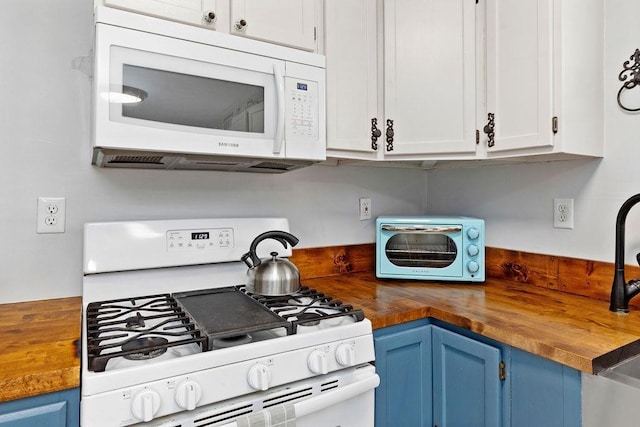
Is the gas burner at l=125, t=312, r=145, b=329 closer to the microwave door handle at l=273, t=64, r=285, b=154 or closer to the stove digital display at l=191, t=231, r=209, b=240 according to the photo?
the stove digital display at l=191, t=231, r=209, b=240

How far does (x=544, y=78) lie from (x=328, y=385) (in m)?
1.20

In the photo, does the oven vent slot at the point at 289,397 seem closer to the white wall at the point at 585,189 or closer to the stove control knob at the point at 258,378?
the stove control knob at the point at 258,378

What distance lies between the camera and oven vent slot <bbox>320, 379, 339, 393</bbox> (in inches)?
41.3

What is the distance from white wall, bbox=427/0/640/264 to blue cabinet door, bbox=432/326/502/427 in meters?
0.69

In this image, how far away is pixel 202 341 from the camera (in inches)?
37.0

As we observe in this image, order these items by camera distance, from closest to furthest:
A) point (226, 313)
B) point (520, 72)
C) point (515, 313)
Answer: point (226, 313) < point (515, 313) < point (520, 72)

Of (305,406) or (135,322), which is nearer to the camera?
(305,406)

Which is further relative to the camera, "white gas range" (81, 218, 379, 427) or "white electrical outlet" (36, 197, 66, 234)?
"white electrical outlet" (36, 197, 66, 234)

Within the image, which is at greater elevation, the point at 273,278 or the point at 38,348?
the point at 273,278

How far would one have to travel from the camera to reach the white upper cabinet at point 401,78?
1545 millimetres

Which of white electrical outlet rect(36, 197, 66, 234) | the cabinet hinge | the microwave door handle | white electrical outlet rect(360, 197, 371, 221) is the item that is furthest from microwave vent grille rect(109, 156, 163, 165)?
the cabinet hinge

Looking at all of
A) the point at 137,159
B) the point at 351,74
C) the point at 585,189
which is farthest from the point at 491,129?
the point at 137,159

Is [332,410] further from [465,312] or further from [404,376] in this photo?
[465,312]

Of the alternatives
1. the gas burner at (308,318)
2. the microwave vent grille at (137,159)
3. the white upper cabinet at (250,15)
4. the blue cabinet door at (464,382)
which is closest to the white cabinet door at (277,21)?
the white upper cabinet at (250,15)
